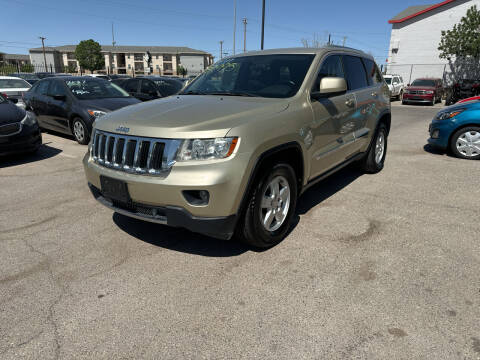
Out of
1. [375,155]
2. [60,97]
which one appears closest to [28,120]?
[60,97]

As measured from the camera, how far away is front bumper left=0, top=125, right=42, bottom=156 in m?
6.13

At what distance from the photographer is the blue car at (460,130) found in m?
6.56

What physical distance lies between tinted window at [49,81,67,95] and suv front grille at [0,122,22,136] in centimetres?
222

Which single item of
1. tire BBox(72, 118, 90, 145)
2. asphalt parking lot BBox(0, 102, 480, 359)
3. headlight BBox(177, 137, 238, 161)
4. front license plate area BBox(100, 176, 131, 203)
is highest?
headlight BBox(177, 137, 238, 161)

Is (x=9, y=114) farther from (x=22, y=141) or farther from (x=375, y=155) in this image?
(x=375, y=155)

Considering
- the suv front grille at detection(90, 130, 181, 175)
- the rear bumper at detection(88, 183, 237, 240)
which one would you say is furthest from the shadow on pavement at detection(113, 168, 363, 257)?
the suv front grille at detection(90, 130, 181, 175)

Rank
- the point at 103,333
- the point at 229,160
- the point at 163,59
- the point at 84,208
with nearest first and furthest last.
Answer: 1. the point at 103,333
2. the point at 229,160
3. the point at 84,208
4. the point at 163,59

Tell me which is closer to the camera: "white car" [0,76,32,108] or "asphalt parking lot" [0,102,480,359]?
"asphalt parking lot" [0,102,480,359]

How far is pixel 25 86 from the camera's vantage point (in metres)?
13.8

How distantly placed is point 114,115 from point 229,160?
4.51 ft

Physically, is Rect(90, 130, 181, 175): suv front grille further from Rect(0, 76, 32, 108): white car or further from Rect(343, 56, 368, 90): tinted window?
Rect(0, 76, 32, 108): white car

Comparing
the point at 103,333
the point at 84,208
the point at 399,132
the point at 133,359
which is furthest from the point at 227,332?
the point at 399,132

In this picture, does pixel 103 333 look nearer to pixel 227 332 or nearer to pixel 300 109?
pixel 227 332

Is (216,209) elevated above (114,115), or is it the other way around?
(114,115)
